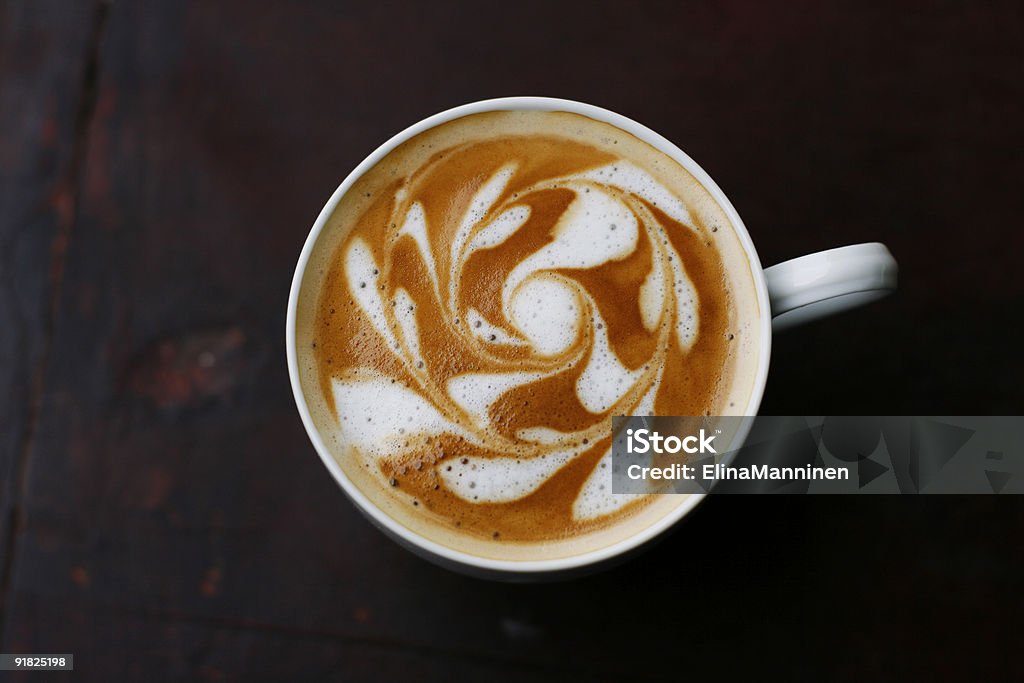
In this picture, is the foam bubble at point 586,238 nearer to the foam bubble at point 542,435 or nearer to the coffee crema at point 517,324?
the coffee crema at point 517,324

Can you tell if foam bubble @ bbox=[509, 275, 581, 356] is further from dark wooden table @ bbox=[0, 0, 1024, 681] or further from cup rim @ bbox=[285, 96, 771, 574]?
dark wooden table @ bbox=[0, 0, 1024, 681]

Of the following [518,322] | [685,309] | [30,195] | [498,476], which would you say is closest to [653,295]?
[685,309]

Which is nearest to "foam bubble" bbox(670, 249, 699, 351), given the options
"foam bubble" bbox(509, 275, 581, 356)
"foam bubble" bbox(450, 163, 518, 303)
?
"foam bubble" bbox(509, 275, 581, 356)

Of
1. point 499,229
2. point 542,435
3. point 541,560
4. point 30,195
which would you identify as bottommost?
point 541,560

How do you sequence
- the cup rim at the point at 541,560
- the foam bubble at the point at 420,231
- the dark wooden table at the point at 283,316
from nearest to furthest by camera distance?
the cup rim at the point at 541,560 < the foam bubble at the point at 420,231 < the dark wooden table at the point at 283,316

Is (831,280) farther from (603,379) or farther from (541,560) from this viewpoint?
(541,560)

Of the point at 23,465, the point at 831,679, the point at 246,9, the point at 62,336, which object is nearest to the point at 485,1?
the point at 246,9

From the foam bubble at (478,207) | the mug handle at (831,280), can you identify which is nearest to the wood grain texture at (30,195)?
the foam bubble at (478,207)

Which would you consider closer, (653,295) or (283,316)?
(653,295)
